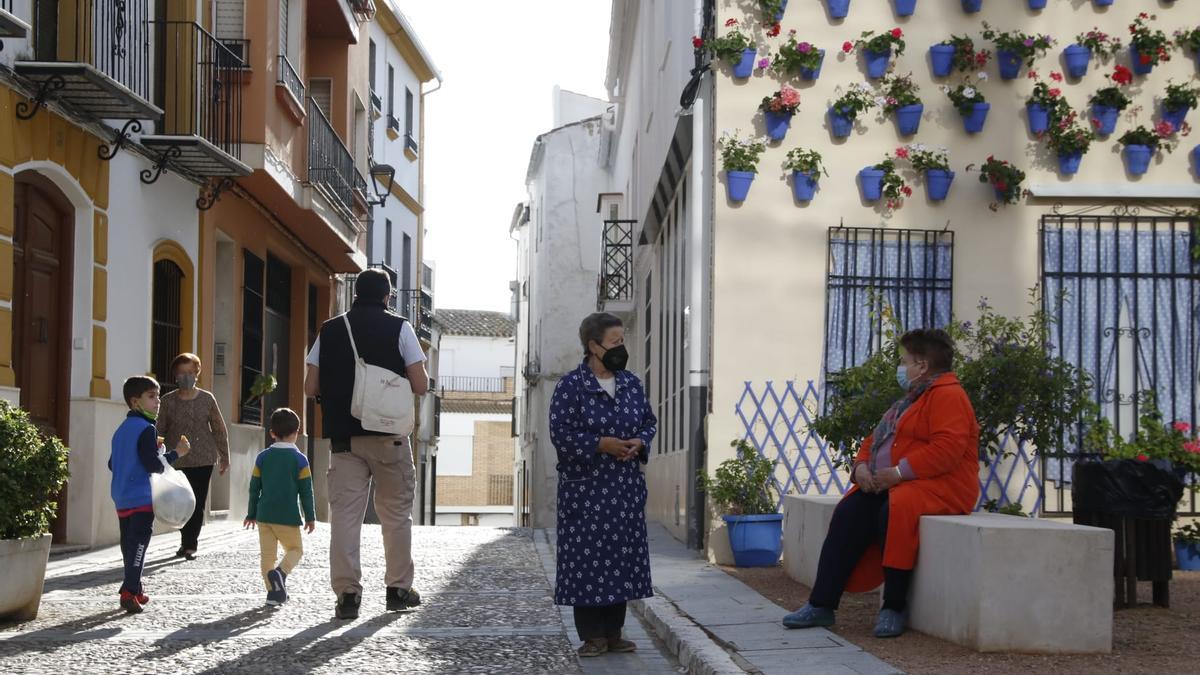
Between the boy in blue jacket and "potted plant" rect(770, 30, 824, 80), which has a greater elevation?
"potted plant" rect(770, 30, 824, 80)

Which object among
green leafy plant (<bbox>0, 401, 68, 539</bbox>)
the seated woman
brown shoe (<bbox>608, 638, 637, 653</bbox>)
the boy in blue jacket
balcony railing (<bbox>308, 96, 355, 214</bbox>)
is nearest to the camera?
brown shoe (<bbox>608, 638, 637, 653</bbox>)

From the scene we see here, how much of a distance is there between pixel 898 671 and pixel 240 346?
46.1 feet

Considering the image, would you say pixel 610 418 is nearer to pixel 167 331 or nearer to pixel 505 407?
pixel 167 331

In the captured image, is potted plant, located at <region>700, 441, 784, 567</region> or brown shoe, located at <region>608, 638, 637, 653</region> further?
potted plant, located at <region>700, 441, 784, 567</region>

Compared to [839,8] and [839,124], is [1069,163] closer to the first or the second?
[839,124]

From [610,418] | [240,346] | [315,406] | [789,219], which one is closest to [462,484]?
[315,406]

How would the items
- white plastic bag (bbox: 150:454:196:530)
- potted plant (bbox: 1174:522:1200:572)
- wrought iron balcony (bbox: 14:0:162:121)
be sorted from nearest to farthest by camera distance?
white plastic bag (bbox: 150:454:196:530), potted plant (bbox: 1174:522:1200:572), wrought iron balcony (bbox: 14:0:162:121)

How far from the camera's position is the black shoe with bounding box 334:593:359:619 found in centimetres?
882

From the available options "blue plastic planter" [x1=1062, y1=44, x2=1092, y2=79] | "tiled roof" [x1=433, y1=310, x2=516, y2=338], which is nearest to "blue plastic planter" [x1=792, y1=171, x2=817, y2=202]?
"blue plastic planter" [x1=1062, y1=44, x2=1092, y2=79]

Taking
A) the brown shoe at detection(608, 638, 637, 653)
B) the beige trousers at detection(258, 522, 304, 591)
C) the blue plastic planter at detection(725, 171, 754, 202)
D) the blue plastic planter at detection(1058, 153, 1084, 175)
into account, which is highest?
the blue plastic planter at detection(1058, 153, 1084, 175)

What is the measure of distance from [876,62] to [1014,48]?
1.16 m

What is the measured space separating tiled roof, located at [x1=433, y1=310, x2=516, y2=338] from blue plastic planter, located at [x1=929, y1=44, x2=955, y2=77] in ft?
207

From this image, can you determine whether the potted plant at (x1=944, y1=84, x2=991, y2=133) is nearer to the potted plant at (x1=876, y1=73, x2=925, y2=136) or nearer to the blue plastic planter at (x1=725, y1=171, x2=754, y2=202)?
the potted plant at (x1=876, y1=73, x2=925, y2=136)

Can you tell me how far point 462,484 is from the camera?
233ft
